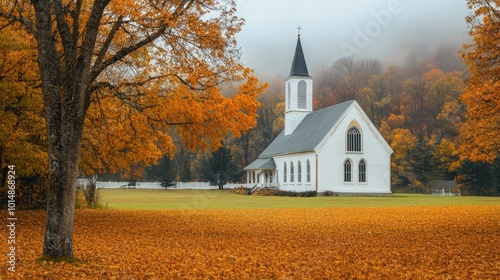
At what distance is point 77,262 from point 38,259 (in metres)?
0.66

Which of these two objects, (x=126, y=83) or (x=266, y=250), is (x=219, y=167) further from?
(x=266, y=250)

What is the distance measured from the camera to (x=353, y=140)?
44.0 m

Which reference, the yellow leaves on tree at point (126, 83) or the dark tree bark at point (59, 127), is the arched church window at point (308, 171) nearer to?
the yellow leaves on tree at point (126, 83)

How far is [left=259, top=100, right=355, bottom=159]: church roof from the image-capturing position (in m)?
44.0

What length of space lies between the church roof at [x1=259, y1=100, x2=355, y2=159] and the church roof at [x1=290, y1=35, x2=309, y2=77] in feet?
14.2

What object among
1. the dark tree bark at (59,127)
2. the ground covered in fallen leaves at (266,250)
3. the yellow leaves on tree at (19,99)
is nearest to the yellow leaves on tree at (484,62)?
the ground covered in fallen leaves at (266,250)

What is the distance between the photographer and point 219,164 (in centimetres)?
6419

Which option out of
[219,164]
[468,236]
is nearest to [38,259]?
[468,236]

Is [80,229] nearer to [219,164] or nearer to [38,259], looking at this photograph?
[38,259]

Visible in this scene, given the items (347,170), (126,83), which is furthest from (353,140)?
(126,83)

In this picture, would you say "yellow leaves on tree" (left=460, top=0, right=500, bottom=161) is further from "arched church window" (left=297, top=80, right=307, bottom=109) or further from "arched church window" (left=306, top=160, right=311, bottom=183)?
"arched church window" (left=297, top=80, right=307, bottom=109)

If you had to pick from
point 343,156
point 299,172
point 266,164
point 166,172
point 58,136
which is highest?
point 343,156

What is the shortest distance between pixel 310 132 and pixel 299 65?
28.2ft

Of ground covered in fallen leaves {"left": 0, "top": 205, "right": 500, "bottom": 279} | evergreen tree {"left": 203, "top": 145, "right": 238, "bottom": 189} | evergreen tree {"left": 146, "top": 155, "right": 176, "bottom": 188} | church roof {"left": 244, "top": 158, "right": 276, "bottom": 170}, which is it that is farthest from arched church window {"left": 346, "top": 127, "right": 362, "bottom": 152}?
evergreen tree {"left": 146, "top": 155, "right": 176, "bottom": 188}
